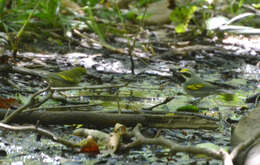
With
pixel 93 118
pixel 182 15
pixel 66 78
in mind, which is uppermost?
pixel 182 15

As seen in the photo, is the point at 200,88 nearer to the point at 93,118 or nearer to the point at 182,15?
the point at 93,118

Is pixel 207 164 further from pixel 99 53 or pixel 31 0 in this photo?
pixel 31 0

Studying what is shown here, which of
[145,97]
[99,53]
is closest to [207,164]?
[145,97]

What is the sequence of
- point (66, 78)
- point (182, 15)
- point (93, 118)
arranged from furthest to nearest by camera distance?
point (182, 15), point (66, 78), point (93, 118)

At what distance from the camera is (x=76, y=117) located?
1.60 meters

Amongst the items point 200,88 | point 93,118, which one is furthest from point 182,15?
point 93,118

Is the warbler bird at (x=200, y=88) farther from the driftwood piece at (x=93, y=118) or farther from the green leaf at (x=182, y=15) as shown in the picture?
the green leaf at (x=182, y=15)

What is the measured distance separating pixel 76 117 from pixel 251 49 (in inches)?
104

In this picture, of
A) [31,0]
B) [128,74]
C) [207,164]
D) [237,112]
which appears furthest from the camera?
[31,0]

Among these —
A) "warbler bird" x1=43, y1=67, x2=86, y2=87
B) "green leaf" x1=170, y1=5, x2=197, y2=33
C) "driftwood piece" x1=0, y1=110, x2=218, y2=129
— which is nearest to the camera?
"driftwood piece" x1=0, y1=110, x2=218, y2=129

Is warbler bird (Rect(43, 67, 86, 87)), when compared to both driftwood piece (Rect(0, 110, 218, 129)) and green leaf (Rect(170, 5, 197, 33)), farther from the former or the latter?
green leaf (Rect(170, 5, 197, 33))

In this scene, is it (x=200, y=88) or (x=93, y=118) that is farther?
(x=200, y=88)

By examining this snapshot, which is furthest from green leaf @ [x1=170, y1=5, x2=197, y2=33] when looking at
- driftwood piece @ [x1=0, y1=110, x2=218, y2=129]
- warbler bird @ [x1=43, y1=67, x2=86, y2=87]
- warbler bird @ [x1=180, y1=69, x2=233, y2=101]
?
driftwood piece @ [x1=0, y1=110, x2=218, y2=129]

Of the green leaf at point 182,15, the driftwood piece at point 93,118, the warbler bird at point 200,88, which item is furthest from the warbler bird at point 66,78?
the green leaf at point 182,15
